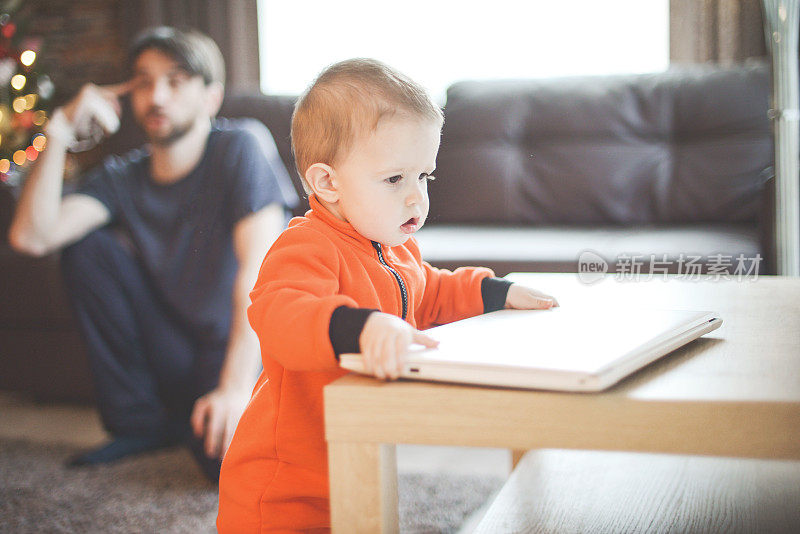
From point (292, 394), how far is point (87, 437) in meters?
1.25

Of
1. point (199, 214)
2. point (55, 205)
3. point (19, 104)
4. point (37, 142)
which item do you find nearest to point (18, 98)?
point (19, 104)

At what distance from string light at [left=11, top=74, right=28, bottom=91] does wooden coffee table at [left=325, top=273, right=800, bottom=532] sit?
2.73 metres

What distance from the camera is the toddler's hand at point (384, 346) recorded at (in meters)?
0.55

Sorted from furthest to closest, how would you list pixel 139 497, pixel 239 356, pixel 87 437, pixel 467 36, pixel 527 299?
pixel 467 36, pixel 87 437, pixel 239 356, pixel 139 497, pixel 527 299

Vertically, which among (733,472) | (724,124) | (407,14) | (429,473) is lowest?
(429,473)

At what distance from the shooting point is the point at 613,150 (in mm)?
2111

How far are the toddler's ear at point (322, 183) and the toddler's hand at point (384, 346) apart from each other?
8.9 inches

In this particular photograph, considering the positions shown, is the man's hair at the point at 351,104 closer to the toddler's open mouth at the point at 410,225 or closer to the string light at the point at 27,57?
the toddler's open mouth at the point at 410,225

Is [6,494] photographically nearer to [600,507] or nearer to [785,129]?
[600,507]

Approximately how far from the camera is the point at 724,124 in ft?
6.74

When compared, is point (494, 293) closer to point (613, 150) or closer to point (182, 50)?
point (182, 50)

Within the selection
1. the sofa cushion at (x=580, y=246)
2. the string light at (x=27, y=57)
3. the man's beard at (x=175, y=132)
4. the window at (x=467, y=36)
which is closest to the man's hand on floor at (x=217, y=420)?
the sofa cushion at (x=580, y=246)

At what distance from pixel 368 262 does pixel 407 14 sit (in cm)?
257

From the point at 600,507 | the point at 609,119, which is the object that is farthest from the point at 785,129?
the point at 600,507
